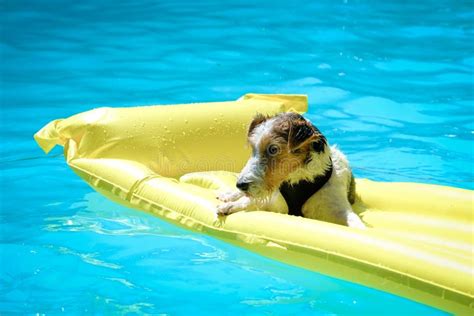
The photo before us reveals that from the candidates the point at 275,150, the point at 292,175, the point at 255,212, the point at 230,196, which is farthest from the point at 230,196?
the point at 275,150

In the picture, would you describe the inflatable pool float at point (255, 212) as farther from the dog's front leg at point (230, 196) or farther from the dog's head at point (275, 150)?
the dog's head at point (275, 150)

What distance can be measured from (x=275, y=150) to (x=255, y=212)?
0.54m

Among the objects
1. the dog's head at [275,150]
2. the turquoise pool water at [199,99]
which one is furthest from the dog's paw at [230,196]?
the dog's head at [275,150]

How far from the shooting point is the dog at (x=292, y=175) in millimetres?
5148

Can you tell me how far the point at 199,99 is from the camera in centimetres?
980

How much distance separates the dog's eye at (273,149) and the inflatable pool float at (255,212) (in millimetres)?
454

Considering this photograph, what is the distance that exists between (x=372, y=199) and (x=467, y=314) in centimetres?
170

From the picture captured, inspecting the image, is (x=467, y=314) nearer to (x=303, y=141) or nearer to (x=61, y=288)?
(x=303, y=141)

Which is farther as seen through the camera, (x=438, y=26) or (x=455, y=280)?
(x=438, y=26)

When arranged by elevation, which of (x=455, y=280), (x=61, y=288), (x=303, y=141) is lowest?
(x=61, y=288)

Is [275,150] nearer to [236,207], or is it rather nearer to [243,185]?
[243,185]

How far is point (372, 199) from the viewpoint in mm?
6117

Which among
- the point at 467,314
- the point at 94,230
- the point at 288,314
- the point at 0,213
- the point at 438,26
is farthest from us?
the point at 438,26

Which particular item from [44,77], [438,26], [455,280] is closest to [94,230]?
[455,280]
